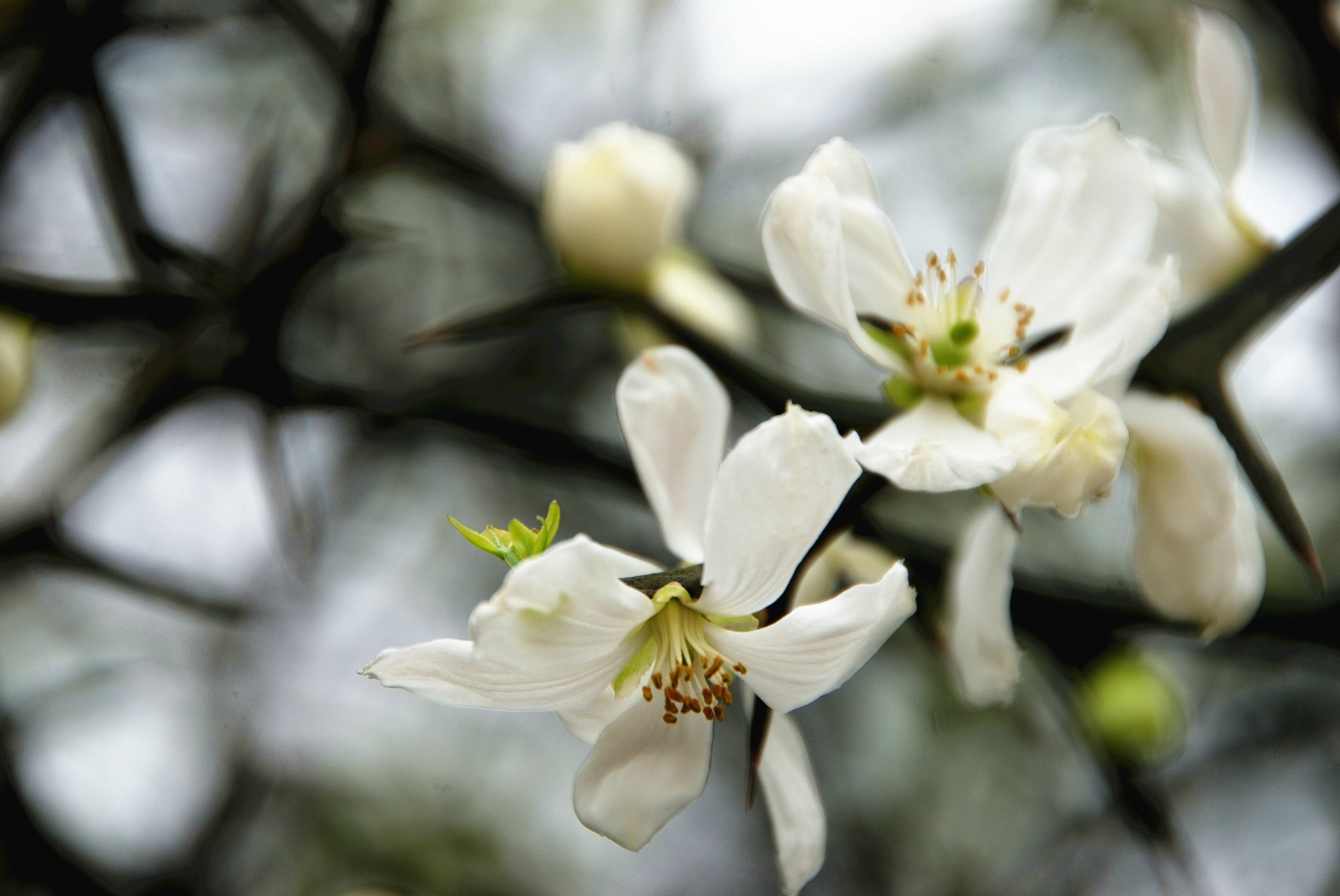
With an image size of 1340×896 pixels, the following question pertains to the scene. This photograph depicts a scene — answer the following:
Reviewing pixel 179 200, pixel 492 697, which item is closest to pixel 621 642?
pixel 492 697

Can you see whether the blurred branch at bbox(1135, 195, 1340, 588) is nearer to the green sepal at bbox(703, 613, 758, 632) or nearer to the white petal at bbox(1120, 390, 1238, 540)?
the white petal at bbox(1120, 390, 1238, 540)

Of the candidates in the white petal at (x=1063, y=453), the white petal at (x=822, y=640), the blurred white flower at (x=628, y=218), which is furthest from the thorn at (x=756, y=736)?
the blurred white flower at (x=628, y=218)

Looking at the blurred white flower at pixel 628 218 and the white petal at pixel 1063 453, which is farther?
the blurred white flower at pixel 628 218

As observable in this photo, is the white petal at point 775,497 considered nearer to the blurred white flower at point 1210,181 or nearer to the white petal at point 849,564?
the white petal at point 849,564

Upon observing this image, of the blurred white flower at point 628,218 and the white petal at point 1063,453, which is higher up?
the white petal at point 1063,453

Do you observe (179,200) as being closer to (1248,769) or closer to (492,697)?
(492,697)

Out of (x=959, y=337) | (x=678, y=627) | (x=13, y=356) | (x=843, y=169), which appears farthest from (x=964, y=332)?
(x=13, y=356)

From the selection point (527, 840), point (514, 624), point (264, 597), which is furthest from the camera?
point (527, 840)
